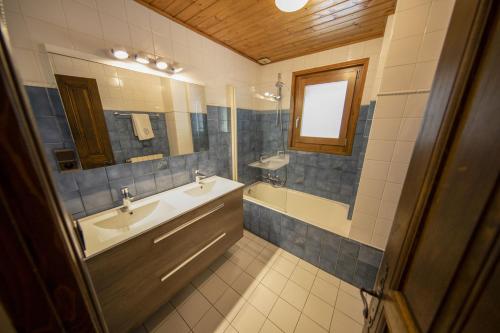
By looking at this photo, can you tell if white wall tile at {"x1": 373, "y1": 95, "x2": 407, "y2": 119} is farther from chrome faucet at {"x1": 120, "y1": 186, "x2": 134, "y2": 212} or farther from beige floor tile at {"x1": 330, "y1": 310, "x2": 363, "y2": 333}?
chrome faucet at {"x1": 120, "y1": 186, "x2": 134, "y2": 212}

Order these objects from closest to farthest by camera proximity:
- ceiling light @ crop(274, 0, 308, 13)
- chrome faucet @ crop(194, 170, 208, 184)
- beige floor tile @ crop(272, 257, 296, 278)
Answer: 1. ceiling light @ crop(274, 0, 308, 13)
2. beige floor tile @ crop(272, 257, 296, 278)
3. chrome faucet @ crop(194, 170, 208, 184)

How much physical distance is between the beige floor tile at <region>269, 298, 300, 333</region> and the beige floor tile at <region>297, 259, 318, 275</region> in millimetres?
445

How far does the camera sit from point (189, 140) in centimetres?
175

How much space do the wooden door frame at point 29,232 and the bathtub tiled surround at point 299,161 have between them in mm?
2162

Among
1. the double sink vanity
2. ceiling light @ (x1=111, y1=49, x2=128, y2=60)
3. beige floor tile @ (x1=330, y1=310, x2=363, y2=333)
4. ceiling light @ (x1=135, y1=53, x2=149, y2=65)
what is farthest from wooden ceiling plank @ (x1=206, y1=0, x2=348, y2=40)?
beige floor tile @ (x1=330, y1=310, x2=363, y2=333)

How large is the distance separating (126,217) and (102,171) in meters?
0.38

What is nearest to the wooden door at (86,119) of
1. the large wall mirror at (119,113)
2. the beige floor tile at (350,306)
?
the large wall mirror at (119,113)

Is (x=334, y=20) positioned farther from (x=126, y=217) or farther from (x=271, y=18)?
(x=126, y=217)

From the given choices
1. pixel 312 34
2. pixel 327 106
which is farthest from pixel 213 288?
pixel 312 34

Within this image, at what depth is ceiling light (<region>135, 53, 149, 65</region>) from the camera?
50.5 inches

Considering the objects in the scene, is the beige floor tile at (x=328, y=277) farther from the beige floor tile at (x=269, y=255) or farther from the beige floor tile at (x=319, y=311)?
the beige floor tile at (x=269, y=255)

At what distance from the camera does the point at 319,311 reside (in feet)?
4.40

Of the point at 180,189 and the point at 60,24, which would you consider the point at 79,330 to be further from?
the point at 60,24

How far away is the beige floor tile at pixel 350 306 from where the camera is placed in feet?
4.33
